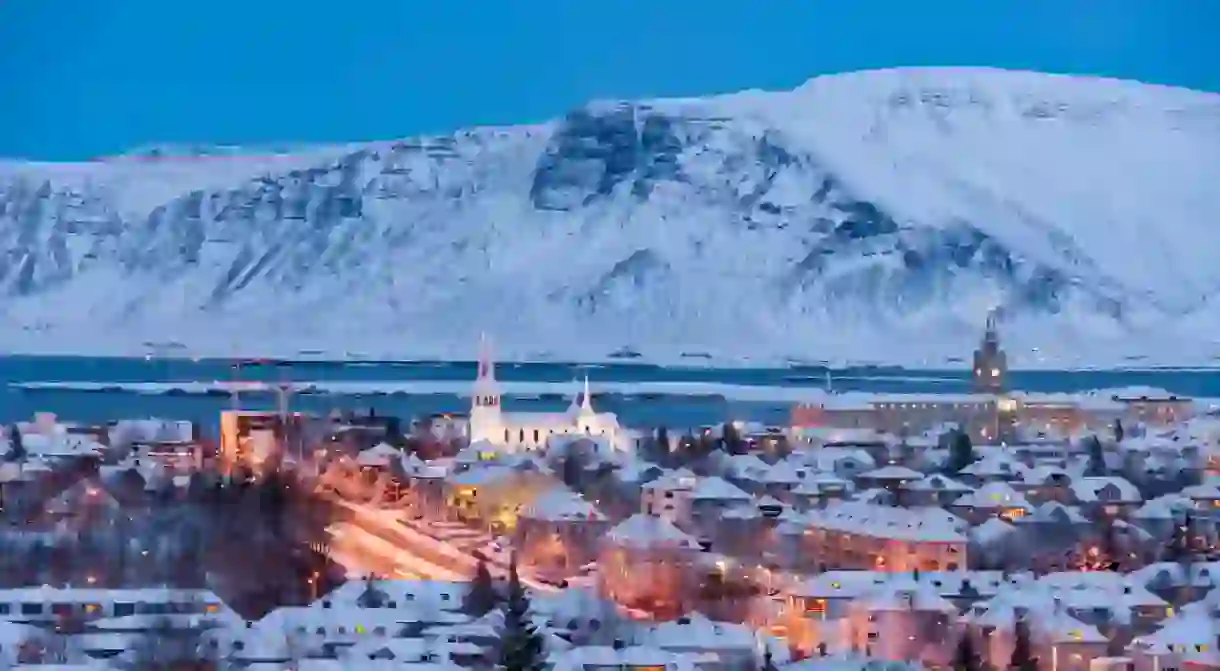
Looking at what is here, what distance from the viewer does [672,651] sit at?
881 centimetres

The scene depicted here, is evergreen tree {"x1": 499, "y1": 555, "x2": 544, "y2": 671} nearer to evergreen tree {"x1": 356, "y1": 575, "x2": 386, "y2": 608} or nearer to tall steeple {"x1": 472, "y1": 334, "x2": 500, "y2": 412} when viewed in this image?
evergreen tree {"x1": 356, "y1": 575, "x2": 386, "y2": 608}

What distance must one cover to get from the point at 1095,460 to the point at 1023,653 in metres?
10.9


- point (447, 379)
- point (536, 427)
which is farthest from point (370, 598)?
point (447, 379)

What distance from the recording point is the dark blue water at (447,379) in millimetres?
31578

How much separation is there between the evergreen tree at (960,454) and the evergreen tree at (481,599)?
9.11 m

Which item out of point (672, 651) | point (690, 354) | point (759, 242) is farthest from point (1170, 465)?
point (759, 242)

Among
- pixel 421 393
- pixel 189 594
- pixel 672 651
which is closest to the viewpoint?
pixel 672 651

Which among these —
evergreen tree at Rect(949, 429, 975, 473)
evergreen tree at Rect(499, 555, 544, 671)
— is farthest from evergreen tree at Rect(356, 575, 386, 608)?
evergreen tree at Rect(949, 429, 975, 473)

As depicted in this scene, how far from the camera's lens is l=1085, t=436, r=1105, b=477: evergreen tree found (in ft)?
58.2

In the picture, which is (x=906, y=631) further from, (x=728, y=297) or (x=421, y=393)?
(x=728, y=297)

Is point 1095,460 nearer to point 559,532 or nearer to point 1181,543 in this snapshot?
point 1181,543

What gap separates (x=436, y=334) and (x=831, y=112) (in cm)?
1748

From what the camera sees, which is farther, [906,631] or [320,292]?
[320,292]

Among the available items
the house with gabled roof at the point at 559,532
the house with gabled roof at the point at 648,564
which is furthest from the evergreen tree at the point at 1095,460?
the house with gabled roof at the point at 648,564
